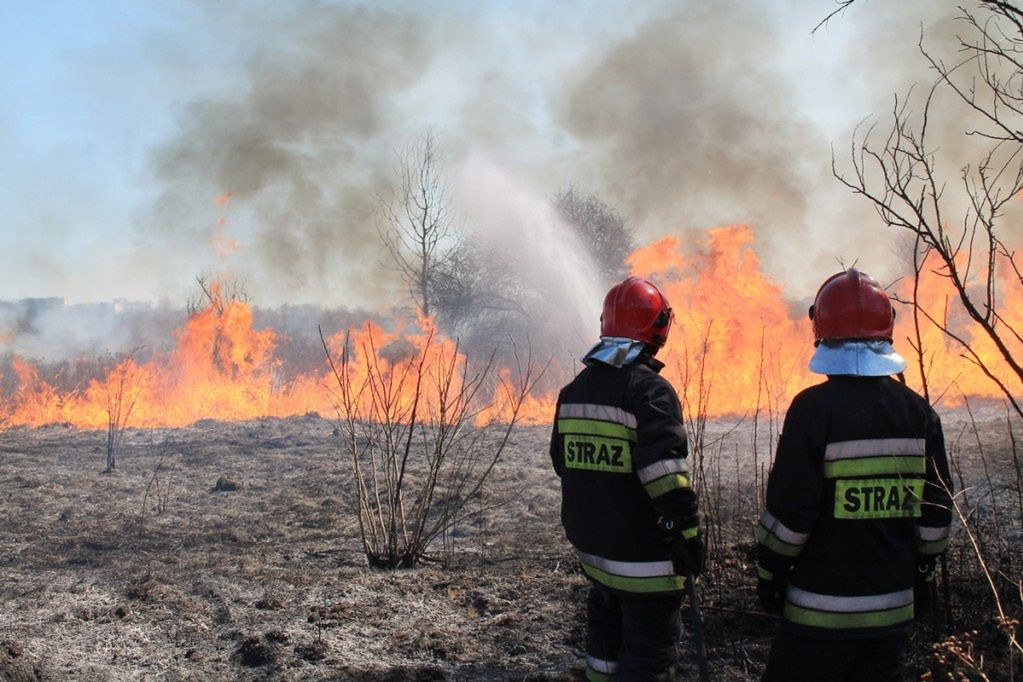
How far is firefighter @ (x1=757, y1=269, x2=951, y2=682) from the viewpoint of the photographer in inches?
102

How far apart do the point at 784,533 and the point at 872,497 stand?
1.01ft

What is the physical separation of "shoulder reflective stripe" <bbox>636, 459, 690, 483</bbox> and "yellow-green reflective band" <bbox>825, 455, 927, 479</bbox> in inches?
20.1

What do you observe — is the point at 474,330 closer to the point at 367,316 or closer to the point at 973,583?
the point at 367,316

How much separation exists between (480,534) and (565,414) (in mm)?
3977

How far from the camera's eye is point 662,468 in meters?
2.91

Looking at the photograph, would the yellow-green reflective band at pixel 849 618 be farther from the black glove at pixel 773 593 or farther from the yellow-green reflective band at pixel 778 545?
the yellow-green reflective band at pixel 778 545

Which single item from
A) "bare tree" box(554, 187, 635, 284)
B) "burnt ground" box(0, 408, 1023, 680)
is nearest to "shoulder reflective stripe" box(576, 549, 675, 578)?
"burnt ground" box(0, 408, 1023, 680)

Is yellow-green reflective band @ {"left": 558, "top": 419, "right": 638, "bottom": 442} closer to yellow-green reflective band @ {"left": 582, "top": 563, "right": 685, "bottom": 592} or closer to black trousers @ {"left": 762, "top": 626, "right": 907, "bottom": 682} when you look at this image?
yellow-green reflective band @ {"left": 582, "top": 563, "right": 685, "bottom": 592}

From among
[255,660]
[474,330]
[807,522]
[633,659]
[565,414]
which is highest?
[474,330]

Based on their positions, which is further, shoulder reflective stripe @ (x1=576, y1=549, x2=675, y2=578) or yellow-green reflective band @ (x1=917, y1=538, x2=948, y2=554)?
shoulder reflective stripe @ (x1=576, y1=549, x2=675, y2=578)

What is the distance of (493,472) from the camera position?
9.71 metres

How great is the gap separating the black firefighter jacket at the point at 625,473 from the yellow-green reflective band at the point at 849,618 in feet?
1.53

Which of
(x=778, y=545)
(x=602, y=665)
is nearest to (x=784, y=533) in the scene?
(x=778, y=545)

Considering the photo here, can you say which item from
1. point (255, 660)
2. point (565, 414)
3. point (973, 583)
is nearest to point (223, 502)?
point (255, 660)
